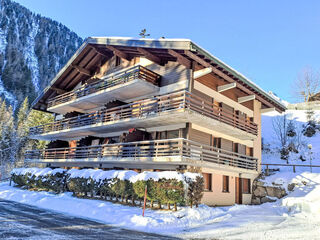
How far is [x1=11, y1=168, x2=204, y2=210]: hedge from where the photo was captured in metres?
14.0

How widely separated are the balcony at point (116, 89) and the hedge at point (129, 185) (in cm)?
689

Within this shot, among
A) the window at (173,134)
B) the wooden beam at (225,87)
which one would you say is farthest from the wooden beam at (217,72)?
the window at (173,134)

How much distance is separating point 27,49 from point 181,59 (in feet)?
576

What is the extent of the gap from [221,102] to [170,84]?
16.9 ft

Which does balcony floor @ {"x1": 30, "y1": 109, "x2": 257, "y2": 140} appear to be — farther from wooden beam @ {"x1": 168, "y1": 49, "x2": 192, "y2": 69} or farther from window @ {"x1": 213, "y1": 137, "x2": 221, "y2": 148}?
wooden beam @ {"x1": 168, "y1": 49, "x2": 192, "y2": 69}

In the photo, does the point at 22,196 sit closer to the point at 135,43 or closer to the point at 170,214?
the point at 170,214

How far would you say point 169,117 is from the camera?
56.7 ft

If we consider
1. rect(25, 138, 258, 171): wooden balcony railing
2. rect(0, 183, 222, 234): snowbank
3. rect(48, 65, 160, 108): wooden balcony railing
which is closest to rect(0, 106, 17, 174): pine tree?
rect(25, 138, 258, 171): wooden balcony railing

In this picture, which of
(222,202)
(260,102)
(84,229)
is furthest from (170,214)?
(260,102)

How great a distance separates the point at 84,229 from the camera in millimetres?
9992

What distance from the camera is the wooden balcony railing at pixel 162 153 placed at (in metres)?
16.4

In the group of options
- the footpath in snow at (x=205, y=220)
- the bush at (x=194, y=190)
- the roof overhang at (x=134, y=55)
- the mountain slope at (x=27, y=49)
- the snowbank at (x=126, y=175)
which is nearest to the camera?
the footpath in snow at (x=205, y=220)

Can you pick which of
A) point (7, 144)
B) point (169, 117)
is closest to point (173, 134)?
point (169, 117)

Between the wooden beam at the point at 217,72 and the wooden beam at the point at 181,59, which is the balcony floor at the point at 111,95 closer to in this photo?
the wooden beam at the point at 181,59
